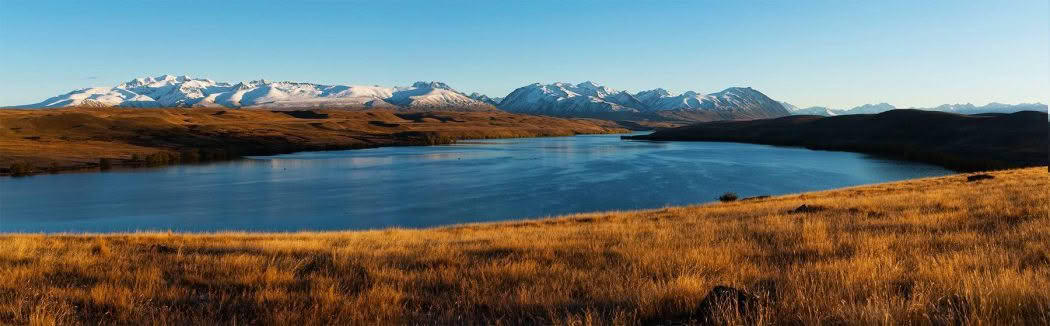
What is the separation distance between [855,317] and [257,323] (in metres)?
5.39

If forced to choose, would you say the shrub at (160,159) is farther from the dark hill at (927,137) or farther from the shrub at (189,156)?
the dark hill at (927,137)

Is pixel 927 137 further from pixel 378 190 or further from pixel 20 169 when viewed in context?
pixel 20 169

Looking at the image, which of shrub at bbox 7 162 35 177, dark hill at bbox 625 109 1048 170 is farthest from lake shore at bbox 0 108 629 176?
dark hill at bbox 625 109 1048 170

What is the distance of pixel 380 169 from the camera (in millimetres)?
70500

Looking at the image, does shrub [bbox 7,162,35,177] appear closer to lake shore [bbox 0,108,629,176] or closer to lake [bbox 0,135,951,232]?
lake shore [bbox 0,108,629,176]

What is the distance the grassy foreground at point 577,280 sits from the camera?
5.29 metres

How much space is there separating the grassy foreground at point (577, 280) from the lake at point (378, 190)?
23.2 meters

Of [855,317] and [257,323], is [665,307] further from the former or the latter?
[257,323]

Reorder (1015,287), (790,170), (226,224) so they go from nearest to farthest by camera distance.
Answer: (1015,287)
(226,224)
(790,170)

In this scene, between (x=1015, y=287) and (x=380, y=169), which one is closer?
(x=1015, y=287)

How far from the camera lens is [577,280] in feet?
24.5

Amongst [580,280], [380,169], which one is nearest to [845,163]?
[380,169]

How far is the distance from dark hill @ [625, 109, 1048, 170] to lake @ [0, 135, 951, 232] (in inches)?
430

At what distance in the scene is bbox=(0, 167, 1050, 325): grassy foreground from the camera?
5289 mm
